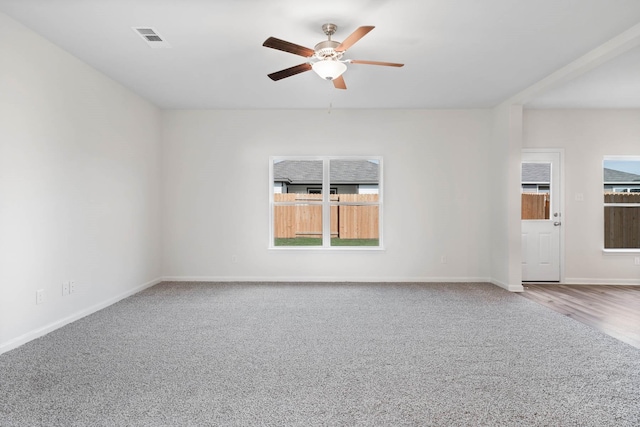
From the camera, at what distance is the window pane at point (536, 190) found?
18.9ft

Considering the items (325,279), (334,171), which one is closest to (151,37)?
(334,171)

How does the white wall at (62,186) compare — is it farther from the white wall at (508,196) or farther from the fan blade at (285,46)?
the white wall at (508,196)

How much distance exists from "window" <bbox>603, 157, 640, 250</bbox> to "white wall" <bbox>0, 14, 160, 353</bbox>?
23.2ft

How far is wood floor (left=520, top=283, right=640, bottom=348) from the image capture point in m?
3.52

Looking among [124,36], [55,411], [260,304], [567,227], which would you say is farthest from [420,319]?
[124,36]

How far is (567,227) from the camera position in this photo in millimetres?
5656

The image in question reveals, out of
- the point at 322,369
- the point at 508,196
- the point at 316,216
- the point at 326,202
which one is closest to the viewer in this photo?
the point at 322,369

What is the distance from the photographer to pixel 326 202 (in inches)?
231

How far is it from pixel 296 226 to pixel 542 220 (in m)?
3.88

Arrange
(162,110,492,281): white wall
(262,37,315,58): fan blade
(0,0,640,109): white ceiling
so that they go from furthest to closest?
1. (162,110,492,281): white wall
2. (0,0,640,109): white ceiling
3. (262,37,315,58): fan blade

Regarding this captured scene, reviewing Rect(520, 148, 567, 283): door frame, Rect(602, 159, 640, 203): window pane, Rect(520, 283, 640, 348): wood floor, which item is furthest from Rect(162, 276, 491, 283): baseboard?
Rect(602, 159, 640, 203): window pane

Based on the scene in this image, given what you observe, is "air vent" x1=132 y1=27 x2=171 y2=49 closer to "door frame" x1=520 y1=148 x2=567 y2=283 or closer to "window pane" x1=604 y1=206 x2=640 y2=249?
"door frame" x1=520 y1=148 x2=567 y2=283

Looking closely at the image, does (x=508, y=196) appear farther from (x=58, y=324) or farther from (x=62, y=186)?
(x=58, y=324)

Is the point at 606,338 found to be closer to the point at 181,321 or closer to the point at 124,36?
the point at 181,321
